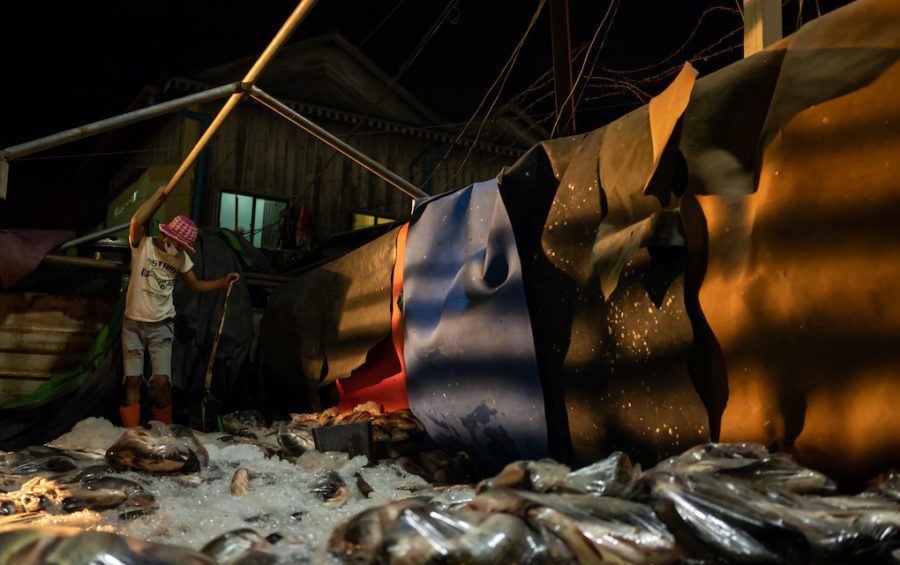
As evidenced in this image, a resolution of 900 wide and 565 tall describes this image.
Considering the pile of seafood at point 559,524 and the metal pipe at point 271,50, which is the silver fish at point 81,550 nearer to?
the pile of seafood at point 559,524

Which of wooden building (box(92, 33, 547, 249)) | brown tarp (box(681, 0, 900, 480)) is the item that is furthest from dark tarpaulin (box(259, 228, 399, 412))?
wooden building (box(92, 33, 547, 249))

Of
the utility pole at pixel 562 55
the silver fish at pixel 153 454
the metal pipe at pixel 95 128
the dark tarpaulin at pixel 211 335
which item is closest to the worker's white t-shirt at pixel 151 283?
the dark tarpaulin at pixel 211 335

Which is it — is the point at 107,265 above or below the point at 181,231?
below

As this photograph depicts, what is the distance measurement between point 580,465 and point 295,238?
9405mm

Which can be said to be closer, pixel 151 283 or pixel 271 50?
pixel 271 50

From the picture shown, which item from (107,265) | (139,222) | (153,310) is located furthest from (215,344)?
(107,265)

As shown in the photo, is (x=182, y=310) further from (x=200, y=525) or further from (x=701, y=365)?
(x=701, y=365)

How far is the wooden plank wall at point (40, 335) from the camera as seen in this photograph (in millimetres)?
5871

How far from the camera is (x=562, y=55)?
6000mm

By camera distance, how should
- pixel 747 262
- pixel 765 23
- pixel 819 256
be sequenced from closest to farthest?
pixel 819 256, pixel 747 262, pixel 765 23

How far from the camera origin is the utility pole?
19.5 ft

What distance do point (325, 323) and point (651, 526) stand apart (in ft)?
13.3

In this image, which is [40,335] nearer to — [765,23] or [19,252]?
[19,252]

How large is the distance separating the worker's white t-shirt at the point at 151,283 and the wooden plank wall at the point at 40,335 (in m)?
0.69
